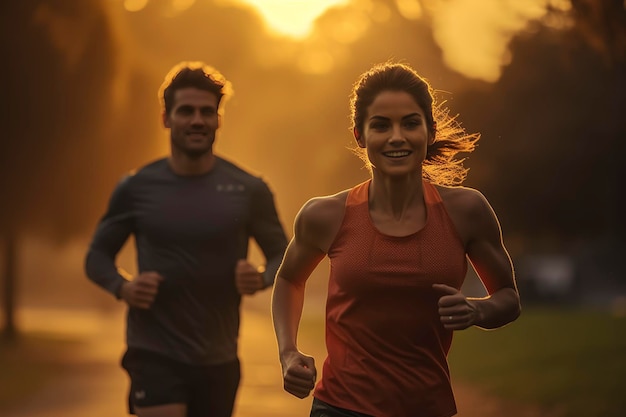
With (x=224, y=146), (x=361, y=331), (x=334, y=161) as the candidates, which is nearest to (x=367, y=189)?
(x=361, y=331)

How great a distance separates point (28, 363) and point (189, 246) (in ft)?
46.3

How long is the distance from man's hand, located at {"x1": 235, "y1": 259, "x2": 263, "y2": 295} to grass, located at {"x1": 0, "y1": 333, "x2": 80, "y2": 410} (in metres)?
8.08

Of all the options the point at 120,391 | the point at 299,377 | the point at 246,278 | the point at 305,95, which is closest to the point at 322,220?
the point at 299,377

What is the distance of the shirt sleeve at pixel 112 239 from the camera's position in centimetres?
726

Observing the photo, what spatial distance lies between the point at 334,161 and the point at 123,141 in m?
3.63

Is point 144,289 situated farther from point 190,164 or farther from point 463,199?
point 463,199

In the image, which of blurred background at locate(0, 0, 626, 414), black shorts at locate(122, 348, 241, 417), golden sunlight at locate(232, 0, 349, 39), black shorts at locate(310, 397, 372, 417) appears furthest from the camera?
blurred background at locate(0, 0, 626, 414)

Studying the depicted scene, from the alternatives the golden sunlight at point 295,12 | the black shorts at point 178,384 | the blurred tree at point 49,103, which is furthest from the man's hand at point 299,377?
the blurred tree at point 49,103

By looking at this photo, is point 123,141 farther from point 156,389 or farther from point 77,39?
point 156,389

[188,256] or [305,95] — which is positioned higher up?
[305,95]

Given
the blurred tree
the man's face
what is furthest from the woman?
the blurred tree

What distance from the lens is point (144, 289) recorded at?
22.5ft

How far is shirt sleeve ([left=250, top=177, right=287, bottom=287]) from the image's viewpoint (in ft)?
24.0

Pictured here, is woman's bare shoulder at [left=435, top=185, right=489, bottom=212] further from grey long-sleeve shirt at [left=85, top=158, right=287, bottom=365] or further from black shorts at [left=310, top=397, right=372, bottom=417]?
grey long-sleeve shirt at [left=85, top=158, right=287, bottom=365]
